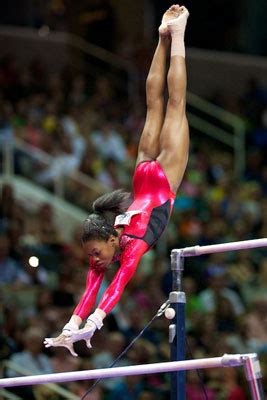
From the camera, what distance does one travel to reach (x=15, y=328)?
325 inches

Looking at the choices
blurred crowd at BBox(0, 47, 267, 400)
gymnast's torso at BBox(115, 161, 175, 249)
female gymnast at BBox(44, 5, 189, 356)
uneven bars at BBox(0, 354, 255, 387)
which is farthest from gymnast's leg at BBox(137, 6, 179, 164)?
uneven bars at BBox(0, 354, 255, 387)

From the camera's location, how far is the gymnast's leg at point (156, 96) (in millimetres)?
6617

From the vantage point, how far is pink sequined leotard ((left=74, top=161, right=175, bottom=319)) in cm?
585

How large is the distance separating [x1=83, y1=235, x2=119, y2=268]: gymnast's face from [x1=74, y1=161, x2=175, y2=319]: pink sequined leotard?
54 mm

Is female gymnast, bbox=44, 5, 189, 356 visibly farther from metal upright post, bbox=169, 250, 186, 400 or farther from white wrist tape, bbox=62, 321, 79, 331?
metal upright post, bbox=169, 250, 186, 400

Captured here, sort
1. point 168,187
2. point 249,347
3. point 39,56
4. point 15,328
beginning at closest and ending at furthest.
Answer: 1. point 168,187
2. point 15,328
3. point 249,347
4. point 39,56

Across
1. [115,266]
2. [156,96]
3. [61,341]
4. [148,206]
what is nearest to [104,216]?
[148,206]

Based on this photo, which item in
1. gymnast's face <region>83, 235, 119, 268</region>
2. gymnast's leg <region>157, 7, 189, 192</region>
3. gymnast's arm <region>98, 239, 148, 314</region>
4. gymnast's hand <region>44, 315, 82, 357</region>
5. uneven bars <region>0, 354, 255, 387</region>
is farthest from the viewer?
gymnast's leg <region>157, 7, 189, 192</region>

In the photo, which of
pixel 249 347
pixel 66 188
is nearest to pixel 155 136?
pixel 249 347

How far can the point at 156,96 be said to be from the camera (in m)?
6.66

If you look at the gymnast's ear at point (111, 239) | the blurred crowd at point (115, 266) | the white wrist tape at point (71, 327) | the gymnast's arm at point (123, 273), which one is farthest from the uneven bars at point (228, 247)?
the blurred crowd at point (115, 266)

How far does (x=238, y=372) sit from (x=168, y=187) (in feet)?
9.77

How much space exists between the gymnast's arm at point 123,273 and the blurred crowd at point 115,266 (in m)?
1.44

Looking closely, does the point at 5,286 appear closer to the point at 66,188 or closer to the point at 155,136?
the point at 66,188
